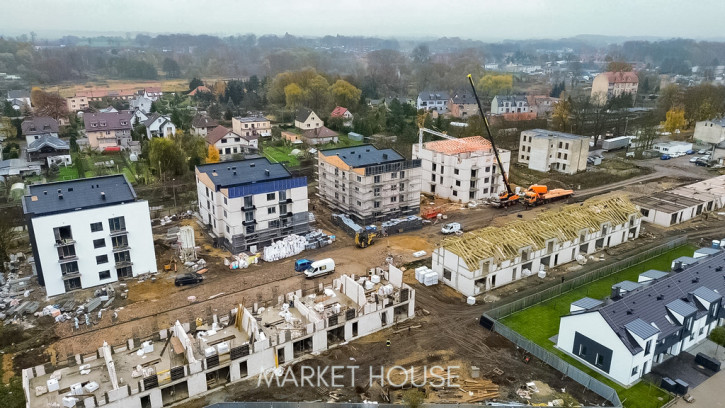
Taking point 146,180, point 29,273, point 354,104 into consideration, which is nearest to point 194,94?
point 354,104

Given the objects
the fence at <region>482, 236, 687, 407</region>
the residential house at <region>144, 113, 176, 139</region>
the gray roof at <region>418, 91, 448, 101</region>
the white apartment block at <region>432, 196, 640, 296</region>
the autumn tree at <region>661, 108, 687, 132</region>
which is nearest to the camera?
the fence at <region>482, 236, 687, 407</region>

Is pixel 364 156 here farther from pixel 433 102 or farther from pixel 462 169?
pixel 433 102

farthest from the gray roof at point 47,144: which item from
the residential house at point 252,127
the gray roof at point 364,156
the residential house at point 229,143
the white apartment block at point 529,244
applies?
the white apartment block at point 529,244

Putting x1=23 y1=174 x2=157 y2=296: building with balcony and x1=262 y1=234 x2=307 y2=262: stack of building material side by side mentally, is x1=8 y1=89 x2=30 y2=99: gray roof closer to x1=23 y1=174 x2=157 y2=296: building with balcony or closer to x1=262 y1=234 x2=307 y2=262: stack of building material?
x1=23 y1=174 x2=157 y2=296: building with balcony

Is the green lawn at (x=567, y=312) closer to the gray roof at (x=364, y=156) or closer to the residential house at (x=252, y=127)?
the gray roof at (x=364, y=156)

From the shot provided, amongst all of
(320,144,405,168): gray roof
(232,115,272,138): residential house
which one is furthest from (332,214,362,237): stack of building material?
(232,115,272,138): residential house
